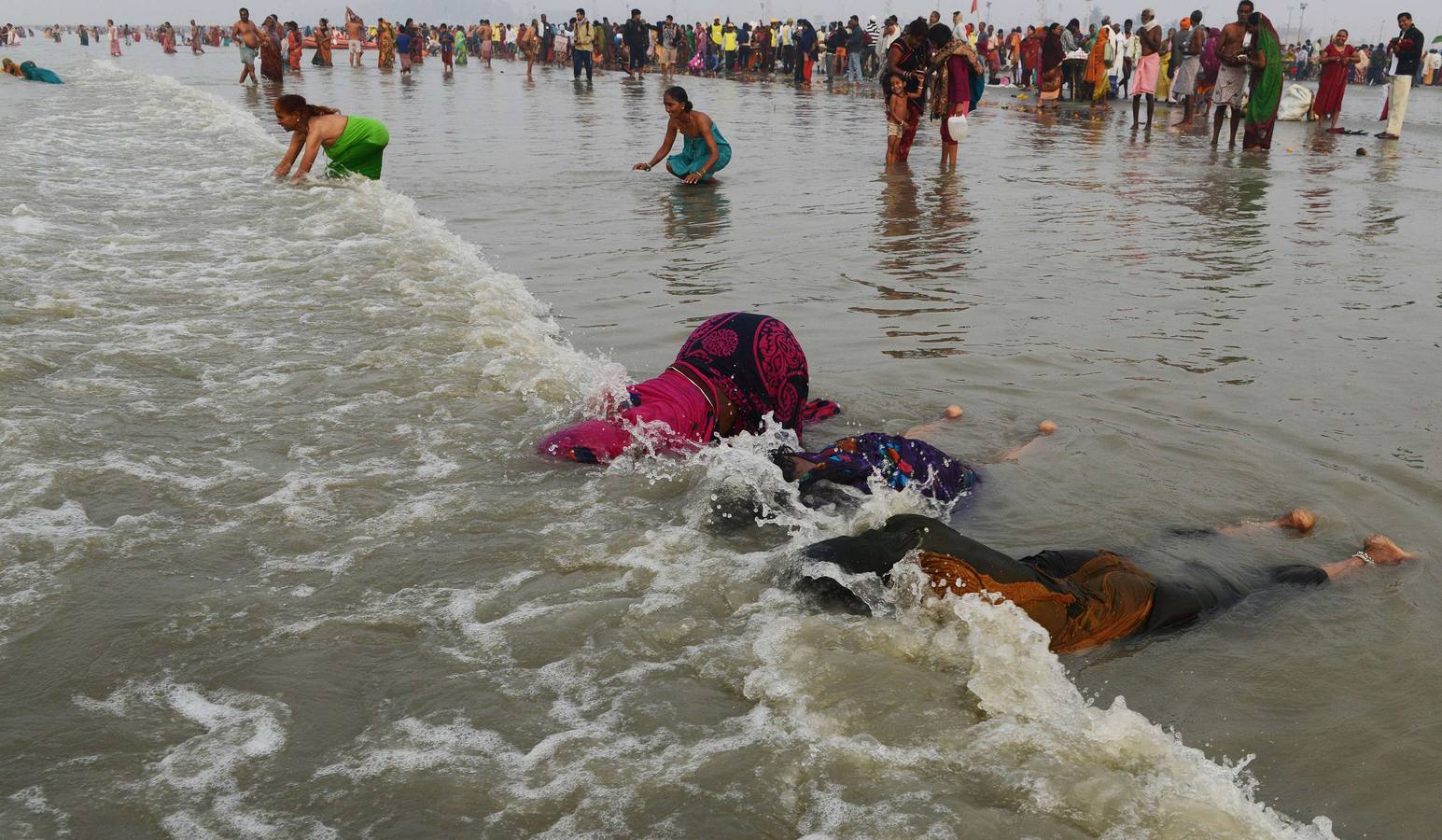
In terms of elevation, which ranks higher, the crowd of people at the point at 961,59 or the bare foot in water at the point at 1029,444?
the crowd of people at the point at 961,59

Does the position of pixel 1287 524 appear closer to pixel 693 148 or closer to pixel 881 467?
pixel 881 467

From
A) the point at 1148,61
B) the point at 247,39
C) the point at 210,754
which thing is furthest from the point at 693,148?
the point at 247,39

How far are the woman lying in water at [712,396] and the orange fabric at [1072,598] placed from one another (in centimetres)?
142

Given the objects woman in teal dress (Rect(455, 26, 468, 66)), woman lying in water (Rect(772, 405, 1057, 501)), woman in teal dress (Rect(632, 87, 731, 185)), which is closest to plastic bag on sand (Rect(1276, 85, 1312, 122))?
woman in teal dress (Rect(632, 87, 731, 185))

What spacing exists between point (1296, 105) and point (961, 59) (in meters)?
11.7

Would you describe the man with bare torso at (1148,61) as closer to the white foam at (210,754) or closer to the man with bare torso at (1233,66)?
the man with bare torso at (1233,66)

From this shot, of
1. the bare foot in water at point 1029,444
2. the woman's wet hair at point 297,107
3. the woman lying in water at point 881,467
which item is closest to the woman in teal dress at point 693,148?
the woman's wet hair at point 297,107

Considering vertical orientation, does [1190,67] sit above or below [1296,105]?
above

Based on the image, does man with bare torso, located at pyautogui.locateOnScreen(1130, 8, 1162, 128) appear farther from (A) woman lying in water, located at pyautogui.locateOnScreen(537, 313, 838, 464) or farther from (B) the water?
(A) woman lying in water, located at pyautogui.locateOnScreen(537, 313, 838, 464)

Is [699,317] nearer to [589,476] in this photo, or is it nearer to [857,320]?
[857,320]

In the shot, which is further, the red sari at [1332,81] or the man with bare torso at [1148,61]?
the man with bare torso at [1148,61]

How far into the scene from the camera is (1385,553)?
11.7 feet

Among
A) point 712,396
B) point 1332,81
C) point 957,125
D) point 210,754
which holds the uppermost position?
point 1332,81

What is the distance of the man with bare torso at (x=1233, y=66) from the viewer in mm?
14047
